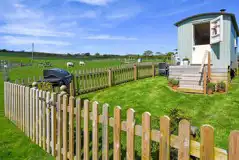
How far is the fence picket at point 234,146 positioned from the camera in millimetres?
1517

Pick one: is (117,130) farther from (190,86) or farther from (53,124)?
(190,86)

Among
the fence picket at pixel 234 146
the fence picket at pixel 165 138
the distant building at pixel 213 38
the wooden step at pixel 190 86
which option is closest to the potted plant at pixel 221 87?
the wooden step at pixel 190 86

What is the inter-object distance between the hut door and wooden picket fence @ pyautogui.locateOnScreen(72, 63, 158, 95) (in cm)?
551

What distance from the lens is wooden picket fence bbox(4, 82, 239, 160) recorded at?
1.84m

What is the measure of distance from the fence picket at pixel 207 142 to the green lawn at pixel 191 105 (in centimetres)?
318

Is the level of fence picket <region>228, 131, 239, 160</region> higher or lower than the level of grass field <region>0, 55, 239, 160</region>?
higher

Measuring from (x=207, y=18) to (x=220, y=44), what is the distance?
170 centimetres

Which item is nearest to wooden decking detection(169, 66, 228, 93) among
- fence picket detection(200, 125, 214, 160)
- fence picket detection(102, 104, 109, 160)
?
fence picket detection(102, 104, 109, 160)

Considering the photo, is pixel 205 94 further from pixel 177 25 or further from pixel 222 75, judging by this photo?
pixel 177 25

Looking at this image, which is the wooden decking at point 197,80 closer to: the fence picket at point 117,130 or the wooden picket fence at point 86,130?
the wooden picket fence at point 86,130

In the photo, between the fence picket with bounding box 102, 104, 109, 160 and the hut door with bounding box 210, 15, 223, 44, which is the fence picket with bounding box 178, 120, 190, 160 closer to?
the fence picket with bounding box 102, 104, 109, 160

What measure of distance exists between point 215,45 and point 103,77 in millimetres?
6588

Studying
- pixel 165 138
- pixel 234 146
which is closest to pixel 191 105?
pixel 165 138

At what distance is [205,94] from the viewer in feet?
30.2
